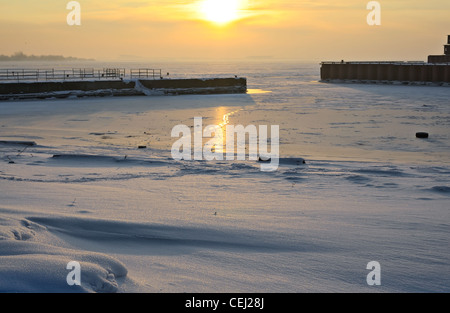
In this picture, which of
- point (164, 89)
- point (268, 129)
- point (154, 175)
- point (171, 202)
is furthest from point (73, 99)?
point (171, 202)

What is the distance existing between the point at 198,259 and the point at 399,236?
2.60 meters

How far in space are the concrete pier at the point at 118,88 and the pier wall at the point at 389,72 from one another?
26441 millimetres

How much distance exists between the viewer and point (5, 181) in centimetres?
937

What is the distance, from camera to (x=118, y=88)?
45594 millimetres

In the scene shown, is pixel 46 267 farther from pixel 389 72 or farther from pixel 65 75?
pixel 389 72

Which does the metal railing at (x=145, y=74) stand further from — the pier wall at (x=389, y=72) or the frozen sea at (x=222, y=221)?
the frozen sea at (x=222, y=221)

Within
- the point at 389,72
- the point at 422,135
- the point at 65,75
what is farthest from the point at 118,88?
the point at 389,72

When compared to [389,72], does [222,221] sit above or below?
below

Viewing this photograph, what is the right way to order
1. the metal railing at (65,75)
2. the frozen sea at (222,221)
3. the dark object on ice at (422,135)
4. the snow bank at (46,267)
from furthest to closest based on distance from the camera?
the metal railing at (65,75) → the dark object on ice at (422,135) → the frozen sea at (222,221) → the snow bank at (46,267)

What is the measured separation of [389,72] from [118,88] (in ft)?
134

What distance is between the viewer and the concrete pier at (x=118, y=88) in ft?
133

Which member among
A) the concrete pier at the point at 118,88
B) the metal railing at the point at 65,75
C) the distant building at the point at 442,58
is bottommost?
the concrete pier at the point at 118,88

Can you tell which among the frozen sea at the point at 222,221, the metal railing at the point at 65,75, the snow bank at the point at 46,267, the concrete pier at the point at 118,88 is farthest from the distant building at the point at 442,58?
the snow bank at the point at 46,267

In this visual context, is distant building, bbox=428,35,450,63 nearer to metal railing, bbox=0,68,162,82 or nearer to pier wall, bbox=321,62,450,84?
pier wall, bbox=321,62,450,84
